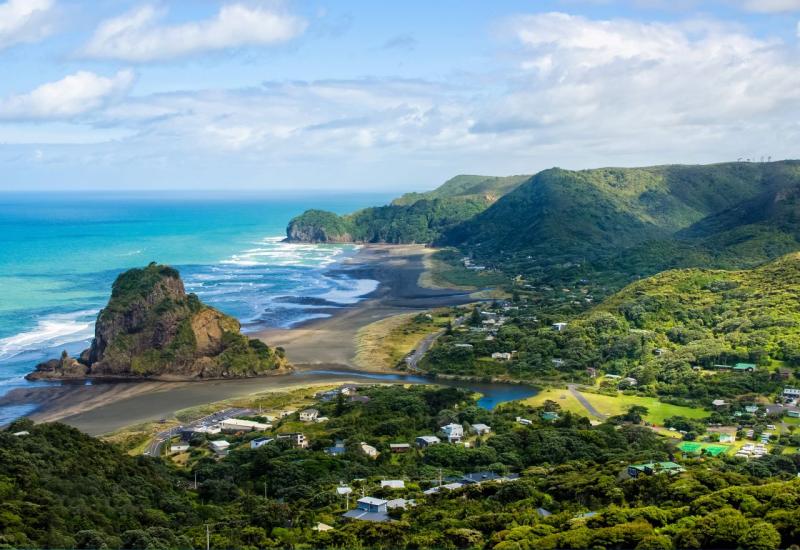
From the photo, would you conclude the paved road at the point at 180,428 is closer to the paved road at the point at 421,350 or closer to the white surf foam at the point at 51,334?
the paved road at the point at 421,350

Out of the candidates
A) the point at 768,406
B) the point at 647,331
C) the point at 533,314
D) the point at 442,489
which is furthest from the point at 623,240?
the point at 442,489

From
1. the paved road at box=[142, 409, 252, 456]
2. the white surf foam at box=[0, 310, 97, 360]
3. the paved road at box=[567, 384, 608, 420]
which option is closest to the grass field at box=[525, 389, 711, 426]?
the paved road at box=[567, 384, 608, 420]

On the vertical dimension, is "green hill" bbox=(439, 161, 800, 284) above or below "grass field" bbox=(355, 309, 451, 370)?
above

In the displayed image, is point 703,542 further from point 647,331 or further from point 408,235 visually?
point 408,235

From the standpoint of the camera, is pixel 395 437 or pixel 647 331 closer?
pixel 395 437

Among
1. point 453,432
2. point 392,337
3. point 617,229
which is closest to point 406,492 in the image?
point 453,432

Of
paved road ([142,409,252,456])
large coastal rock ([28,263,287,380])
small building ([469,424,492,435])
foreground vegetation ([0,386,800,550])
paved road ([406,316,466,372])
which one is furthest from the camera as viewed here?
paved road ([406,316,466,372])

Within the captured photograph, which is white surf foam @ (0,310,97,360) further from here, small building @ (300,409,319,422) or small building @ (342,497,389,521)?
small building @ (342,497,389,521)
